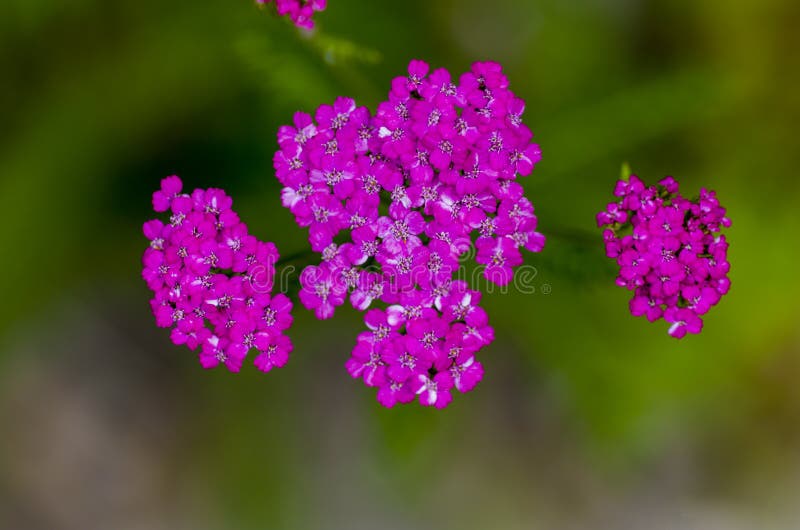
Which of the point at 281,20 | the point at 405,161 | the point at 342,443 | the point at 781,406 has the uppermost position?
the point at 781,406

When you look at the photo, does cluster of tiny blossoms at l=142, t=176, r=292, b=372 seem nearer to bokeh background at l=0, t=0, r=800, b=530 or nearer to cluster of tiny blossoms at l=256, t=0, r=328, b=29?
cluster of tiny blossoms at l=256, t=0, r=328, b=29

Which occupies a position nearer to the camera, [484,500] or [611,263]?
[611,263]

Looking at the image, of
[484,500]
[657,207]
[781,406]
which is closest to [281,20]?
[657,207]

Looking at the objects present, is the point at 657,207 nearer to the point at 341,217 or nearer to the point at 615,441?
the point at 341,217

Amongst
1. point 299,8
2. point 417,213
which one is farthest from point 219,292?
point 299,8

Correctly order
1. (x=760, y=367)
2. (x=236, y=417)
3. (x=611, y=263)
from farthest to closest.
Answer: (x=760, y=367)
(x=236, y=417)
(x=611, y=263)

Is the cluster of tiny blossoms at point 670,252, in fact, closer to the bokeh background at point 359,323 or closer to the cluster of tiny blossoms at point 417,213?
the cluster of tiny blossoms at point 417,213

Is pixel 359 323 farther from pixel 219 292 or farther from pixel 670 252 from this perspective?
pixel 670 252
